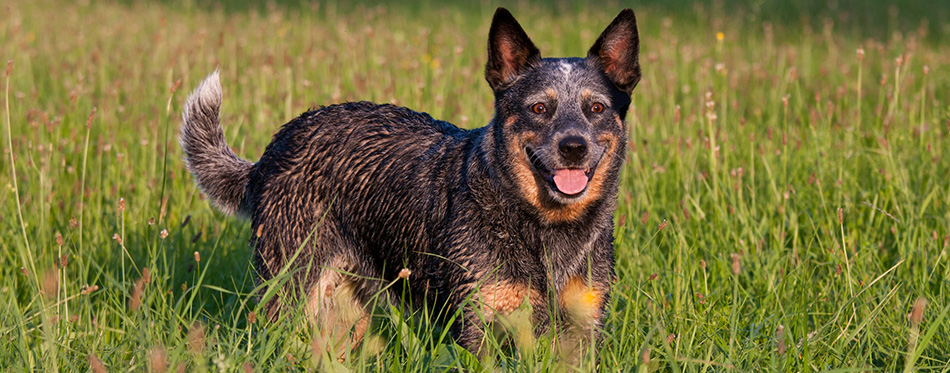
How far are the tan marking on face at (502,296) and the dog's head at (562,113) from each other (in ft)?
1.13

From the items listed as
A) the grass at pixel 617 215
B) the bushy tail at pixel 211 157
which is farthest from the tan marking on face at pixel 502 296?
the bushy tail at pixel 211 157

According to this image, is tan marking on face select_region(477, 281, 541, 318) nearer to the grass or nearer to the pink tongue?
the grass

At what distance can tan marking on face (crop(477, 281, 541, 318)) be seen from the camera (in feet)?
10.9

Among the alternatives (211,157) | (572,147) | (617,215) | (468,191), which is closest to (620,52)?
(572,147)

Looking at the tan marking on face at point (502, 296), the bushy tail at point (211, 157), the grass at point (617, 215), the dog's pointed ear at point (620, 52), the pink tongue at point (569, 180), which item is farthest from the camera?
the bushy tail at point (211, 157)

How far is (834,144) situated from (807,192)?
4.64 feet

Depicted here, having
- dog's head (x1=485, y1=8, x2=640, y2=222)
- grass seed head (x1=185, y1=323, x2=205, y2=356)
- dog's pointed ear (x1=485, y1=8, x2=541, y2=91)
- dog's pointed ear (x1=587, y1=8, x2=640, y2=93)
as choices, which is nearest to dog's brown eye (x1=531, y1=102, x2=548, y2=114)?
dog's head (x1=485, y1=8, x2=640, y2=222)

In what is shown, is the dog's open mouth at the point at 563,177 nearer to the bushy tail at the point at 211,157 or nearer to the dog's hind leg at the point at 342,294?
the dog's hind leg at the point at 342,294

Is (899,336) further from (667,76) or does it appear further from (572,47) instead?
(572,47)

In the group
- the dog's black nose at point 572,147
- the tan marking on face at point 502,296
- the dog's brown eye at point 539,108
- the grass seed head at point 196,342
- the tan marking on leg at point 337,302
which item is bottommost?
the tan marking on leg at point 337,302

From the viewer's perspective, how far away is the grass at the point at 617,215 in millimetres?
3111

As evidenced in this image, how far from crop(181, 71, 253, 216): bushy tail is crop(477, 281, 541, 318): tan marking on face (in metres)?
1.61

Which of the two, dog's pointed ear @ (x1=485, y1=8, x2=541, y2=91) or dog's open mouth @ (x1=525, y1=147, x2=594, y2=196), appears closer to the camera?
dog's open mouth @ (x1=525, y1=147, x2=594, y2=196)

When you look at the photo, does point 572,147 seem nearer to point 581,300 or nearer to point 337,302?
point 581,300
